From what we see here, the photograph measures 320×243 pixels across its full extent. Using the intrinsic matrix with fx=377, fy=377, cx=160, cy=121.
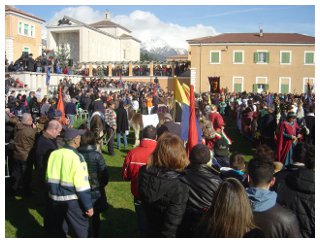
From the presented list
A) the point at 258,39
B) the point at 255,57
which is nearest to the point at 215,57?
the point at 255,57

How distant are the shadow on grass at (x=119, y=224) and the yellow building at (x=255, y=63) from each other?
121ft

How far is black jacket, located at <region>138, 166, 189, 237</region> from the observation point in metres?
3.94

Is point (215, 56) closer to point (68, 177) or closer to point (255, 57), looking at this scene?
point (255, 57)

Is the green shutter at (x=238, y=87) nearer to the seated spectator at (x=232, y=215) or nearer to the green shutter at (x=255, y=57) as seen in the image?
the green shutter at (x=255, y=57)

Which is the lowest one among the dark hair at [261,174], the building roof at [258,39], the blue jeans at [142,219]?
the blue jeans at [142,219]

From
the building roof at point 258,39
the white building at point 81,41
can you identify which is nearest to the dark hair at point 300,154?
the building roof at point 258,39

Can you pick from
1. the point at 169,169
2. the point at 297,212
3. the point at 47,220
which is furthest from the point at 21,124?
the point at 297,212

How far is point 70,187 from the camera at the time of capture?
178 inches

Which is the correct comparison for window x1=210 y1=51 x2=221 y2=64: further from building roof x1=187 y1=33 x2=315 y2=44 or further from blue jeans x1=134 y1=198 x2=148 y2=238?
blue jeans x1=134 y1=198 x2=148 y2=238

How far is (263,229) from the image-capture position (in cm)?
310

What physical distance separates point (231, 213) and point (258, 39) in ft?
143

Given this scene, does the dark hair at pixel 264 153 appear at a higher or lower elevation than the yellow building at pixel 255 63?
lower

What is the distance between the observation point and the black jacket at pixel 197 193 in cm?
402

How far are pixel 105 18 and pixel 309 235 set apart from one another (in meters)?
79.8
